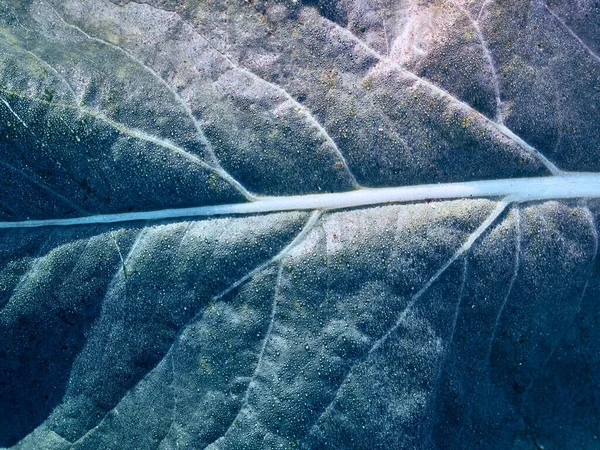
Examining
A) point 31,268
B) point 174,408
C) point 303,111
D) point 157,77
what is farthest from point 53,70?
point 174,408

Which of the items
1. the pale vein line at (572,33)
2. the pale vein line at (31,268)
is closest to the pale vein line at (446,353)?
the pale vein line at (572,33)

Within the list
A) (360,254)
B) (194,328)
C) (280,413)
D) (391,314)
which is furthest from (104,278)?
(391,314)

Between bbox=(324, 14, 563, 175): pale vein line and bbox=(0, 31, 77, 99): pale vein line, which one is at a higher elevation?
bbox=(0, 31, 77, 99): pale vein line

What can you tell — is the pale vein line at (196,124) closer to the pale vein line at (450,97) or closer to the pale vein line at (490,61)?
the pale vein line at (450,97)

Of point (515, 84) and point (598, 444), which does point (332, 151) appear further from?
point (598, 444)

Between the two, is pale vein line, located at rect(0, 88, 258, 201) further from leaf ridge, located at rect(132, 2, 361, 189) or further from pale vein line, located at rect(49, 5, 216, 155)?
leaf ridge, located at rect(132, 2, 361, 189)

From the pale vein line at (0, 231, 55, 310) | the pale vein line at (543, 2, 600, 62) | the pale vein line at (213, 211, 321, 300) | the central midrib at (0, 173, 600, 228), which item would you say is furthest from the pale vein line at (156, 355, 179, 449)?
the pale vein line at (543, 2, 600, 62)

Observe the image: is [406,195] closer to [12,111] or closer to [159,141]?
[159,141]
